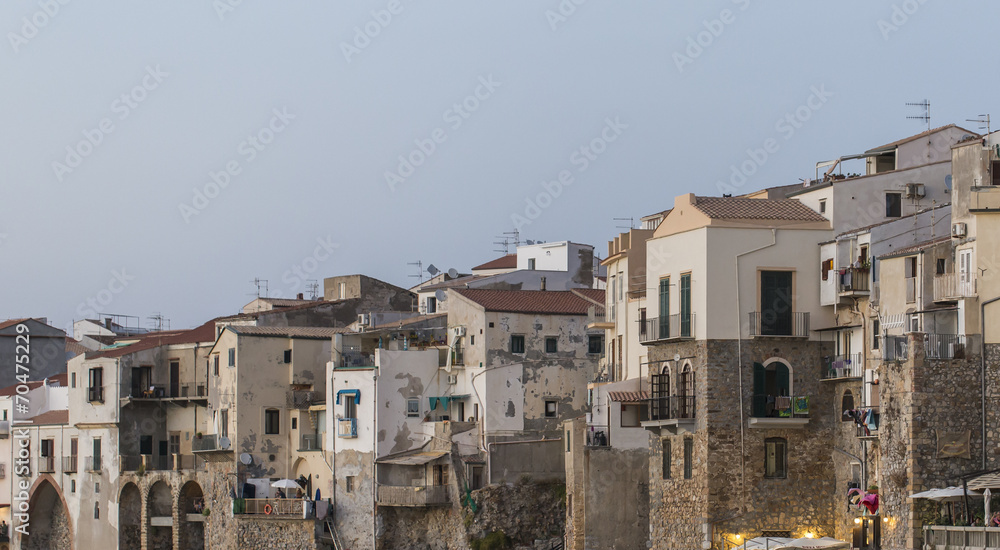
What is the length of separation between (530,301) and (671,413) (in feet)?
54.7

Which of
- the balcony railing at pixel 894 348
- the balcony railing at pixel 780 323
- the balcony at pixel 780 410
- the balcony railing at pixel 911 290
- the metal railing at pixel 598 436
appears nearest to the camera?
the balcony railing at pixel 894 348

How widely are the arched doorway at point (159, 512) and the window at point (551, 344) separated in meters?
23.6

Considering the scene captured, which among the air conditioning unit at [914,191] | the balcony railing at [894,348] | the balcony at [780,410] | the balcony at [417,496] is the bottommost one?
the balcony at [417,496]

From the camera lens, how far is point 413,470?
67938 millimetres

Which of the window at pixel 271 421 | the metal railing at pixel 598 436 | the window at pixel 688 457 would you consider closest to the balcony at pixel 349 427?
the window at pixel 271 421

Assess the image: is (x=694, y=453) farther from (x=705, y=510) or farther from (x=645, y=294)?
(x=645, y=294)

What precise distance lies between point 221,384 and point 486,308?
1585 centimetres

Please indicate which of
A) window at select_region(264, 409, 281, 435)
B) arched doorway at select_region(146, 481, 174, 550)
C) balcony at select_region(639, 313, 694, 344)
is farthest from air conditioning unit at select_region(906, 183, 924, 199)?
arched doorway at select_region(146, 481, 174, 550)

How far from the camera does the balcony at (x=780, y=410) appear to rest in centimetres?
5191

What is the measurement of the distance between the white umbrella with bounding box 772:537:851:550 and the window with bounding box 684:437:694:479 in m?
5.12

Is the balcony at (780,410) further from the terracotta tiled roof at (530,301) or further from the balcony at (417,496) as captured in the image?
the balcony at (417,496)

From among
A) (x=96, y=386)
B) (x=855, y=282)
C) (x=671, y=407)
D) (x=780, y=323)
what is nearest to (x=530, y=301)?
(x=671, y=407)

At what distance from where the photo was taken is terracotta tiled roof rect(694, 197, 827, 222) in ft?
173

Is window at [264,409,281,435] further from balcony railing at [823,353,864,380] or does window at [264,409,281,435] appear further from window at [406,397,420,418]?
balcony railing at [823,353,864,380]
